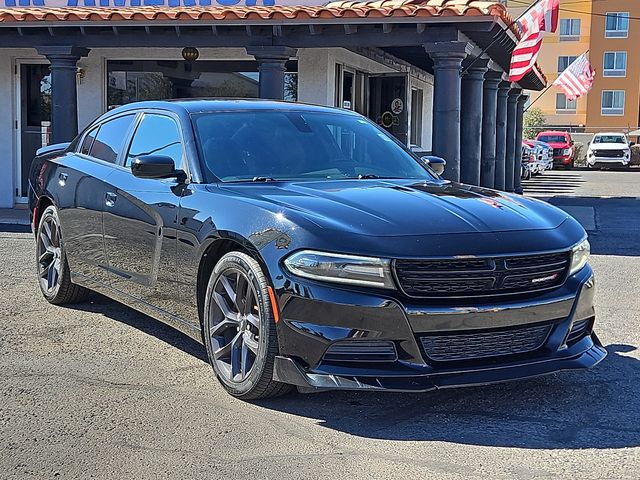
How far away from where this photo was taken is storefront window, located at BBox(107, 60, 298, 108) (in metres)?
13.7

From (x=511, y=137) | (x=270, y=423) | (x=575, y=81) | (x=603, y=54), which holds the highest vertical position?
(x=603, y=54)

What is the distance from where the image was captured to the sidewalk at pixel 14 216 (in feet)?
39.5

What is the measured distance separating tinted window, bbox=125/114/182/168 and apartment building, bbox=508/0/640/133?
180 ft

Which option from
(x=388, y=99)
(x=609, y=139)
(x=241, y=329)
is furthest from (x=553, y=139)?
(x=241, y=329)

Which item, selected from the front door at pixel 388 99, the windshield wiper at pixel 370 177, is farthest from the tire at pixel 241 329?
the front door at pixel 388 99

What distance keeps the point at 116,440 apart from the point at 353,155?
2416 millimetres

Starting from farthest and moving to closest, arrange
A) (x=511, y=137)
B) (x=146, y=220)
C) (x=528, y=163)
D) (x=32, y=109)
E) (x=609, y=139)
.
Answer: (x=609, y=139), (x=528, y=163), (x=511, y=137), (x=32, y=109), (x=146, y=220)

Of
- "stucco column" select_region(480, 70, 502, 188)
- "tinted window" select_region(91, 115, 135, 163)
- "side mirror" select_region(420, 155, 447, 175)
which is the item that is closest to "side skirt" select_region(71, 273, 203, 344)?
"tinted window" select_region(91, 115, 135, 163)

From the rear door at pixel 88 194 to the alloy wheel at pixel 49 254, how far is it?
0.23m

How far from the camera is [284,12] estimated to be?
10984 mm

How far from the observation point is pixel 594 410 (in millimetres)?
4258

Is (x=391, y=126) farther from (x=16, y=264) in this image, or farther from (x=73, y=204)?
(x=73, y=204)

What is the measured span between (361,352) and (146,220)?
6.02 feet

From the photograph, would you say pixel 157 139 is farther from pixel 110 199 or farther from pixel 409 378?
pixel 409 378
